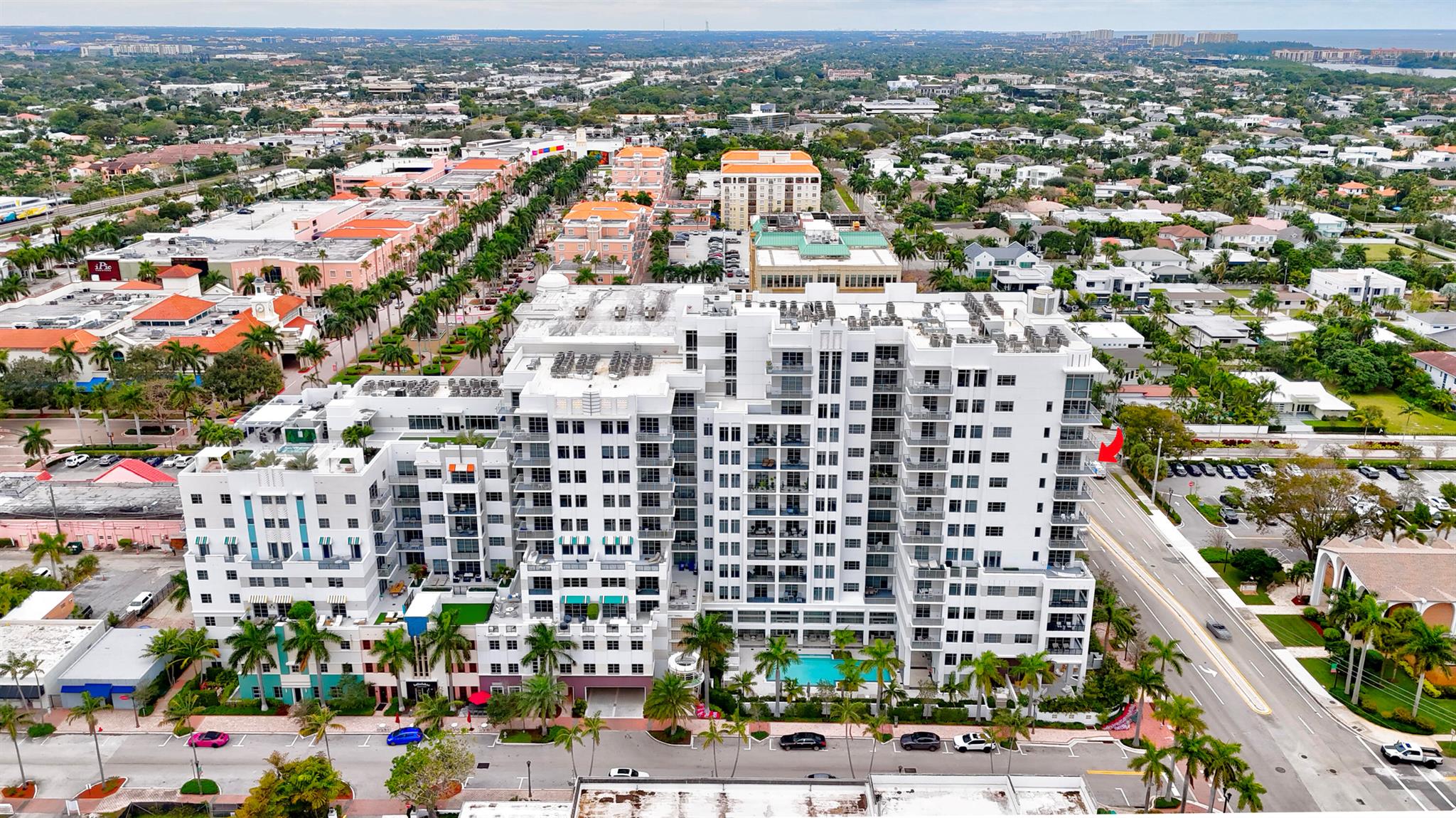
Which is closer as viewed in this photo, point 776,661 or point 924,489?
point 776,661

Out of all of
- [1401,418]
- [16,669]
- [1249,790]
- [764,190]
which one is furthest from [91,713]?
[764,190]

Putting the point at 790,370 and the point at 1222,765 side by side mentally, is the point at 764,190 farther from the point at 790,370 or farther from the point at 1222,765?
the point at 1222,765

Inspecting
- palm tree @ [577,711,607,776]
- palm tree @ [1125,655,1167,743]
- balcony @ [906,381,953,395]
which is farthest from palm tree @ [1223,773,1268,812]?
palm tree @ [577,711,607,776]

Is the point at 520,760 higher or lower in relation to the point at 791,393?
lower

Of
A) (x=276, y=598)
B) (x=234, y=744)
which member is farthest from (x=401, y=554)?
(x=234, y=744)

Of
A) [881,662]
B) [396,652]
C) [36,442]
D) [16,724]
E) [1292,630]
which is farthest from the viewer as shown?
[36,442]

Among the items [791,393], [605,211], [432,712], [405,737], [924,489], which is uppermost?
[605,211]
